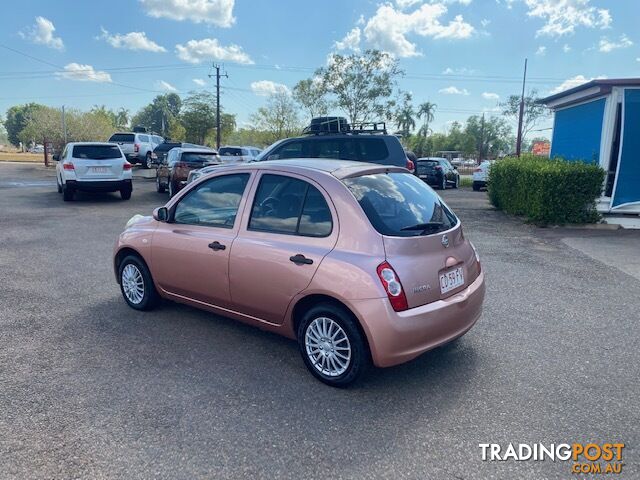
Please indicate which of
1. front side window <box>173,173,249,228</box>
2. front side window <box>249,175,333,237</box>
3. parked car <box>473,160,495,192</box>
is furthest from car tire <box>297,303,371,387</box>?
parked car <box>473,160,495,192</box>

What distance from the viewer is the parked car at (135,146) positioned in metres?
27.5

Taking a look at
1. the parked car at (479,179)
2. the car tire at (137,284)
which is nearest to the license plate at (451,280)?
the car tire at (137,284)

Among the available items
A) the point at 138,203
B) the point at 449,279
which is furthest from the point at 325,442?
the point at 138,203

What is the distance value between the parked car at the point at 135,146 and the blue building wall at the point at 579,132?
2103 centimetres

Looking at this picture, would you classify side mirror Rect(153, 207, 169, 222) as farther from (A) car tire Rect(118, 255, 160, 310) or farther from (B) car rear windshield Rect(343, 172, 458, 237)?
(B) car rear windshield Rect(343, 172, 458, 237)

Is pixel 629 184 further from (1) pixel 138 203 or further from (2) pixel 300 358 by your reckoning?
(1) pixel 138 203

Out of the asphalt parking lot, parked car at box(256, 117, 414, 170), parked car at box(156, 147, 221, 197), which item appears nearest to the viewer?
the asphalt parking lot

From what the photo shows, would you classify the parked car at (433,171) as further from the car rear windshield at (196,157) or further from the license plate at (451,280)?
the license plate at (451,280)

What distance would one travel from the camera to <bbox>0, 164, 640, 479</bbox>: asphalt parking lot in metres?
2.70

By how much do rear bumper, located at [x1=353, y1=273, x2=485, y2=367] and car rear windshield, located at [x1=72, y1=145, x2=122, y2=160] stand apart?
13068 mm

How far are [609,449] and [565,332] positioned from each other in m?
1.97

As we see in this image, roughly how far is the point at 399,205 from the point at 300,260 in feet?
2.87

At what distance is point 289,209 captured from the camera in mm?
3824

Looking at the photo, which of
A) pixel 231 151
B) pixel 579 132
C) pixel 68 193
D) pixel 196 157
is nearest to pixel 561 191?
pixel 579 132
